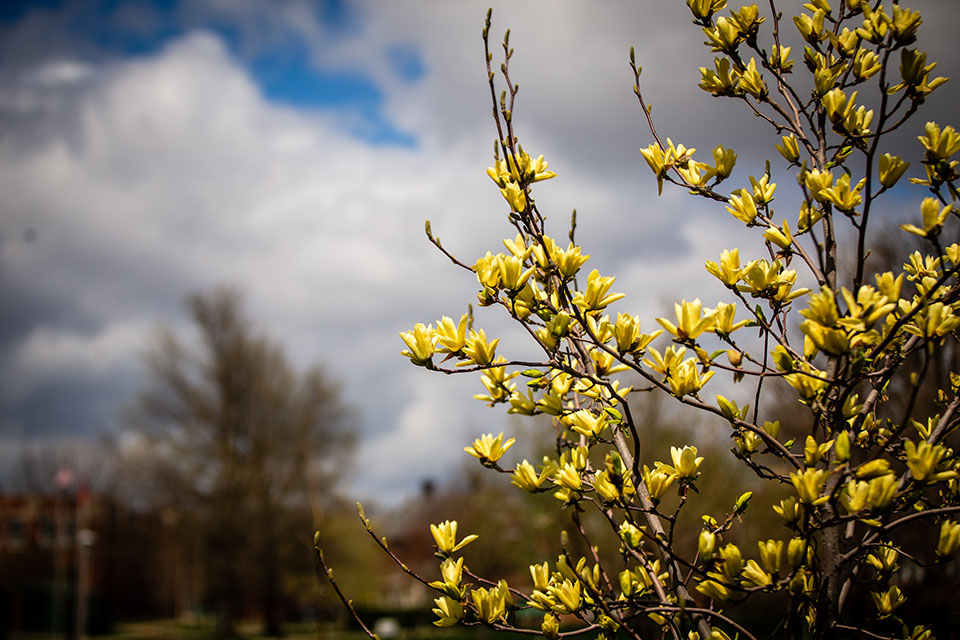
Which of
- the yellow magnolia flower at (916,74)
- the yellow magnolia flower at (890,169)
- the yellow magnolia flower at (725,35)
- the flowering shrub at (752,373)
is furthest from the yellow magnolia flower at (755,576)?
the yellow magnolia flower at (725,35)

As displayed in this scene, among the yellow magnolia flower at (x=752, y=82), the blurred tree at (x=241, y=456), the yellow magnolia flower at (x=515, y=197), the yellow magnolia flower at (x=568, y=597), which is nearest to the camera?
the yellow magnolia flower at (x=568, y=597)

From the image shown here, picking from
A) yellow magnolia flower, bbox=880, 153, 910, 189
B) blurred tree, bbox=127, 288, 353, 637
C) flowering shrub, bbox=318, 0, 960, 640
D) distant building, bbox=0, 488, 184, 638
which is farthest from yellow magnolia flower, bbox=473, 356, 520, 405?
distant building, bbox=0, 488, 184, 638

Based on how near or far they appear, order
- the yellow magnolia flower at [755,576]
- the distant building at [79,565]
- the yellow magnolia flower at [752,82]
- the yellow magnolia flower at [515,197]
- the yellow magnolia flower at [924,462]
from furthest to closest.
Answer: the distant building at [79,565] < the yellow magnolia flower at [752,82] < the yellow magnolia flower at [515,197] < the yellow magnolia flower at [755,576] < the yellow magnolia flower at [924,462]

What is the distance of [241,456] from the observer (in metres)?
22.5

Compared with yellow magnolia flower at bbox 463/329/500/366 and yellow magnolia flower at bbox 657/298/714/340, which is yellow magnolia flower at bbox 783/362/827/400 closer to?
yellow magnolia flower at bbox 657/298/714/340

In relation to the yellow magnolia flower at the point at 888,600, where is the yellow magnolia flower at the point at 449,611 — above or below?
above

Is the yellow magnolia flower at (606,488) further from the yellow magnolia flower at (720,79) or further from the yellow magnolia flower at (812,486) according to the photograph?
the yellow magnolia flower at (720,79)

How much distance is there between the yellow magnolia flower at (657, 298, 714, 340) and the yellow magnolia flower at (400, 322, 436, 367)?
1.82 feet

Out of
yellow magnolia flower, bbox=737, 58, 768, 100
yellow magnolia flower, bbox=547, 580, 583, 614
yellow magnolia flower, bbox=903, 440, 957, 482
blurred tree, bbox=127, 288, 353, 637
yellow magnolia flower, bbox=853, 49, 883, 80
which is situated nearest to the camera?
yellow magnolia flower, bbox=903, 440, 957, 482

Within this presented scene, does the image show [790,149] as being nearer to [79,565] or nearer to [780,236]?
[780,236]

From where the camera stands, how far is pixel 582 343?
1846 mm

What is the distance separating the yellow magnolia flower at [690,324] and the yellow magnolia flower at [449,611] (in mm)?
840

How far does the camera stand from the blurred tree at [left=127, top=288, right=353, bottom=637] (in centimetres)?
2120

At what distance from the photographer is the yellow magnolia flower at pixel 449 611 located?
1.70m
